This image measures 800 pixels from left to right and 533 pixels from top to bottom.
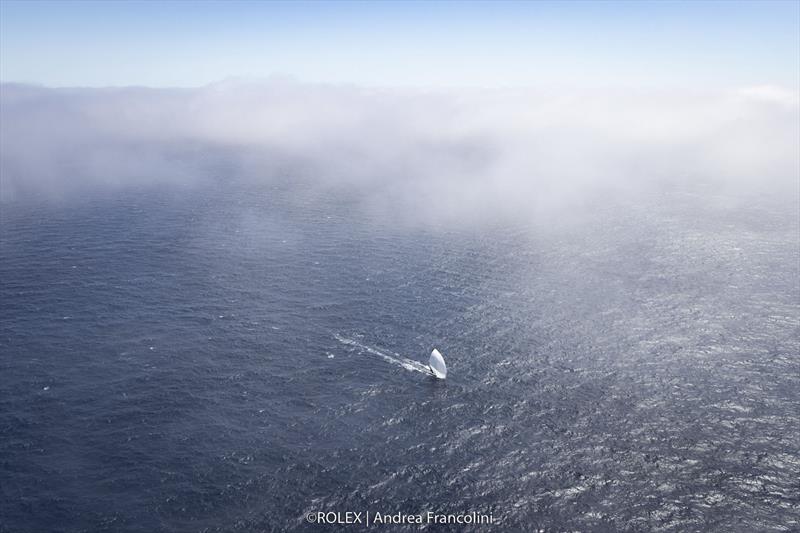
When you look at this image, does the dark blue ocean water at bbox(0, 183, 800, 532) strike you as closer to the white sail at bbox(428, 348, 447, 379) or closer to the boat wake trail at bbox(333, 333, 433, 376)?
the boat wake trail at bbox(333, 333, 433, 376)

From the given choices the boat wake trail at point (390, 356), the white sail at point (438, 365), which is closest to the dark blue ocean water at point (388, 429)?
the boat wake trail at point (390, 356)

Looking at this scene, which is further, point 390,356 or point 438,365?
point 390,356

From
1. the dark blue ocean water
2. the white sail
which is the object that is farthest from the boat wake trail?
the white sail

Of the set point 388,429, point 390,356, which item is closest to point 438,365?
point 390,356

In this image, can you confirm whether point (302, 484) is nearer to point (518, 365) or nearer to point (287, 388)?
point (287, 388)

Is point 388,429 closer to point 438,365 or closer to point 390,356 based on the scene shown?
point 438,365

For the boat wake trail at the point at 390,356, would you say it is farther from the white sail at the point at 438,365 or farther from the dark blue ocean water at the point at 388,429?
the white sail at the point at 438,365
